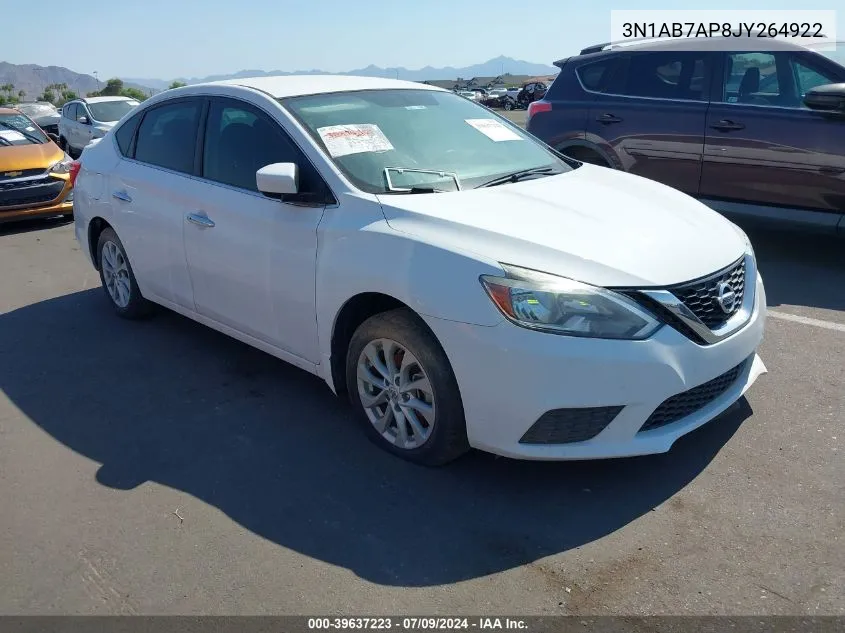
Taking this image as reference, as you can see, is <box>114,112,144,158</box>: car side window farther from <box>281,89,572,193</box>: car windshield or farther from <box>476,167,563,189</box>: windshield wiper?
<box>476,167,563,189</box>: windshield wiper

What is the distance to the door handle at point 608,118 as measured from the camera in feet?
23.8

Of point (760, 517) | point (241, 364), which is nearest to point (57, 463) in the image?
point (241, 364)

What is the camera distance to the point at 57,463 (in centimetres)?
378

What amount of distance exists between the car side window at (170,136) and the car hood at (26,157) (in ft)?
17.3

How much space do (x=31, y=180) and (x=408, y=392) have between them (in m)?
8.04

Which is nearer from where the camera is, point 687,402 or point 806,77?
point 687,402

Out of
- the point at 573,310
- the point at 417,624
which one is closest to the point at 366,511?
the point at 417,624

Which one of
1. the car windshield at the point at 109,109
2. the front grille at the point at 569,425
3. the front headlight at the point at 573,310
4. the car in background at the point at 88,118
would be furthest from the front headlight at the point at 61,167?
the front grille at the point at 569,425

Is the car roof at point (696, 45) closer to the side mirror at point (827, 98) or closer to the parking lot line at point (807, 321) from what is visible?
the side mirror at point (827, 98)

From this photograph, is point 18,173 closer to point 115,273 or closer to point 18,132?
point 18,132

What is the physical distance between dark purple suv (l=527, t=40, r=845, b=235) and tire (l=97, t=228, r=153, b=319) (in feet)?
13.6

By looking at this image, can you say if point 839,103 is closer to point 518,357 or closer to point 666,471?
point 666,471

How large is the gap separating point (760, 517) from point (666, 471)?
0.46m

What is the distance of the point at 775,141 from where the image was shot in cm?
640
